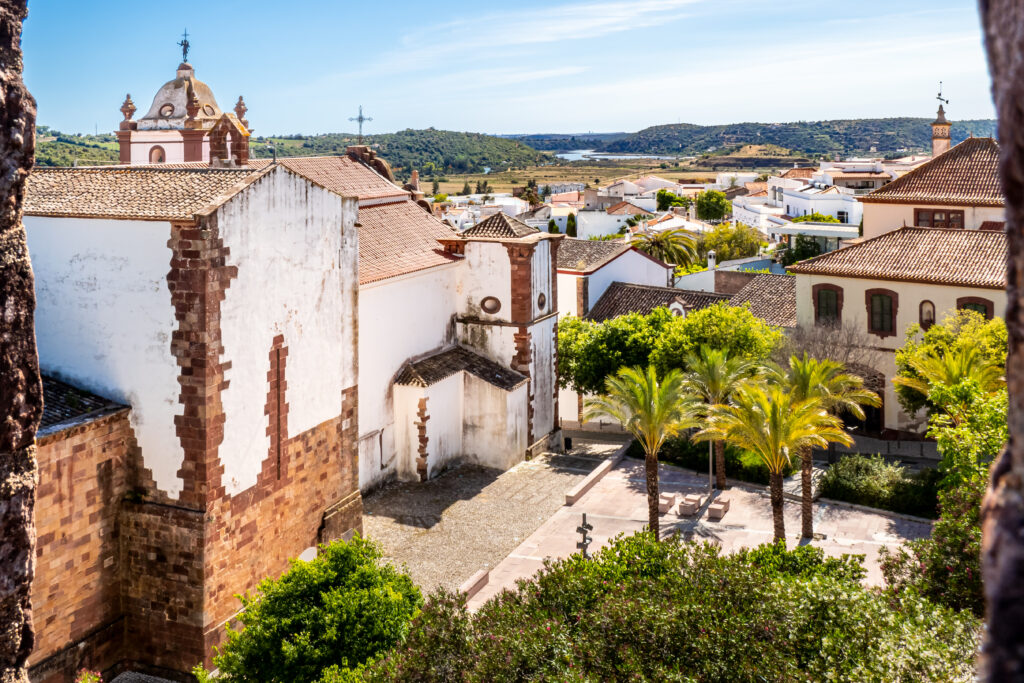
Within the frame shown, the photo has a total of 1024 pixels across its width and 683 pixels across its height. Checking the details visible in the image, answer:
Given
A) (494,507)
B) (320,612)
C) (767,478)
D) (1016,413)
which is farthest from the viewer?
(767,478)

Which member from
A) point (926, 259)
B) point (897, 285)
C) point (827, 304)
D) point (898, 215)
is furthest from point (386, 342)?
point (898, 215)

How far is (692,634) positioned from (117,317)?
9.85 metres

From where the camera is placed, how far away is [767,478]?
24.4 meters

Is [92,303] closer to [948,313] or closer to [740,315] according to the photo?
[740,315]

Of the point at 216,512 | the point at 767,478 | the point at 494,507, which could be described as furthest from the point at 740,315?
the point at 216,512

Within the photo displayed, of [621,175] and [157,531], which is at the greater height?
[621,175]

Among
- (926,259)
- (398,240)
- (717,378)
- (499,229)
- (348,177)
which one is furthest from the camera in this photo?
(926,259)

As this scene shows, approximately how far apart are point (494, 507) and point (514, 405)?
13.0 feet

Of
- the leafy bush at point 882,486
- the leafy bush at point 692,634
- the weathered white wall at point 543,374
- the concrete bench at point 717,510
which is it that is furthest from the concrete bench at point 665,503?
the leafy bush at point 692,634

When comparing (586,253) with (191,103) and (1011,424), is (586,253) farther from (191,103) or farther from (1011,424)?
(1011,424)

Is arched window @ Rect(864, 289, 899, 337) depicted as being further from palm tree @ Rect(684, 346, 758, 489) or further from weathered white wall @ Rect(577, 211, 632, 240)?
weathered white wall @ Rect(577, 211, 632, 240)

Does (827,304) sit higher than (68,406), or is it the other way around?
(827,304)

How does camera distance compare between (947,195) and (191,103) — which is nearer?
(947,195)

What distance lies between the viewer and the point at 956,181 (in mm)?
34938
